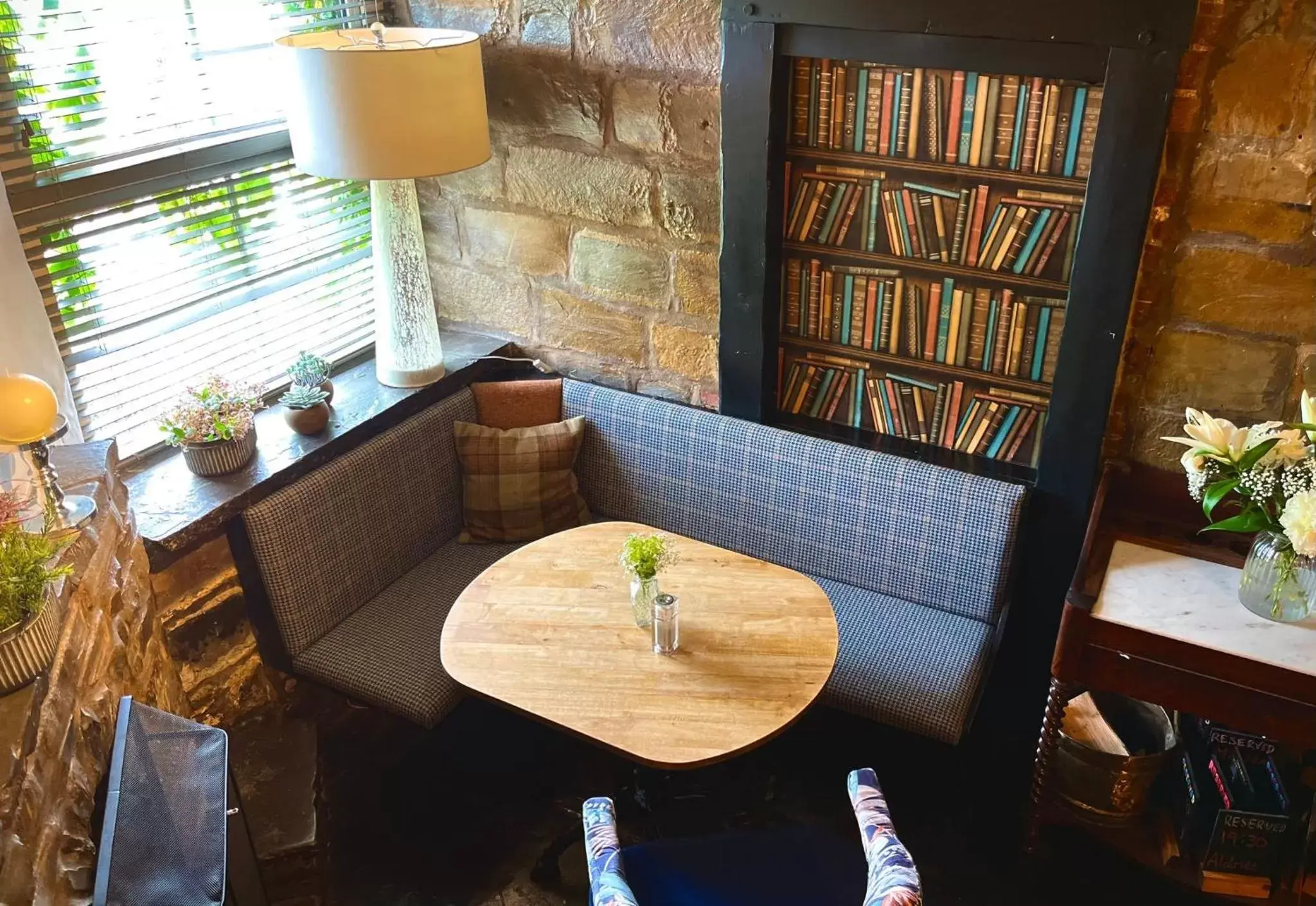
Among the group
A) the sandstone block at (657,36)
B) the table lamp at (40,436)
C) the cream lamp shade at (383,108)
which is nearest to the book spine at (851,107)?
the sandstone block at (657,36)

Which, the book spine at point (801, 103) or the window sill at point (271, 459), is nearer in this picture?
the window sill at point (271, 459)

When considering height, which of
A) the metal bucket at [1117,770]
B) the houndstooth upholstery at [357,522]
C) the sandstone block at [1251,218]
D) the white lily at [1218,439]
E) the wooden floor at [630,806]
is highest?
the sandstone block at [1251,218]

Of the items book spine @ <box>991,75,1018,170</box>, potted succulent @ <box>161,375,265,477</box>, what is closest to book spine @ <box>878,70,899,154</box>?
book spine @ <box>991,75,1018,170</box>

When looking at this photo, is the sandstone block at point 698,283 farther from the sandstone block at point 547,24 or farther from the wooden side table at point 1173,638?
the wooden side table at point 1173,638

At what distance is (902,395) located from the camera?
108 inches

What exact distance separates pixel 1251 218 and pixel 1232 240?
0.05 meters

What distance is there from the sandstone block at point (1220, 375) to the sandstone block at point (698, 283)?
1.12m

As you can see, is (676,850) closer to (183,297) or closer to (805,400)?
(805,400)

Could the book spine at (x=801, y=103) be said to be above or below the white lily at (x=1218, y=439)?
above

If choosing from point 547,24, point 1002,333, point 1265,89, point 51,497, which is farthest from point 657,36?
point 51,497

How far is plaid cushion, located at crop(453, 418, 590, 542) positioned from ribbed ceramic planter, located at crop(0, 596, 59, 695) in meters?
1.39

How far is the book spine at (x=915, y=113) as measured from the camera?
7.76ft

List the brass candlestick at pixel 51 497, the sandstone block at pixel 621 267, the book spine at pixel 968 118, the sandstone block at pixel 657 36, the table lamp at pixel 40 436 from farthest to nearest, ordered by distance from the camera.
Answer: the sandstone block at pixel 621 267 < the sandstone block at pixel 657 36 < the book spine at pixel 968 118 < the brass candlestick at pixel 51 497 < the table lamp at pixel 40 436

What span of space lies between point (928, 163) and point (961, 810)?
62.9 inches
